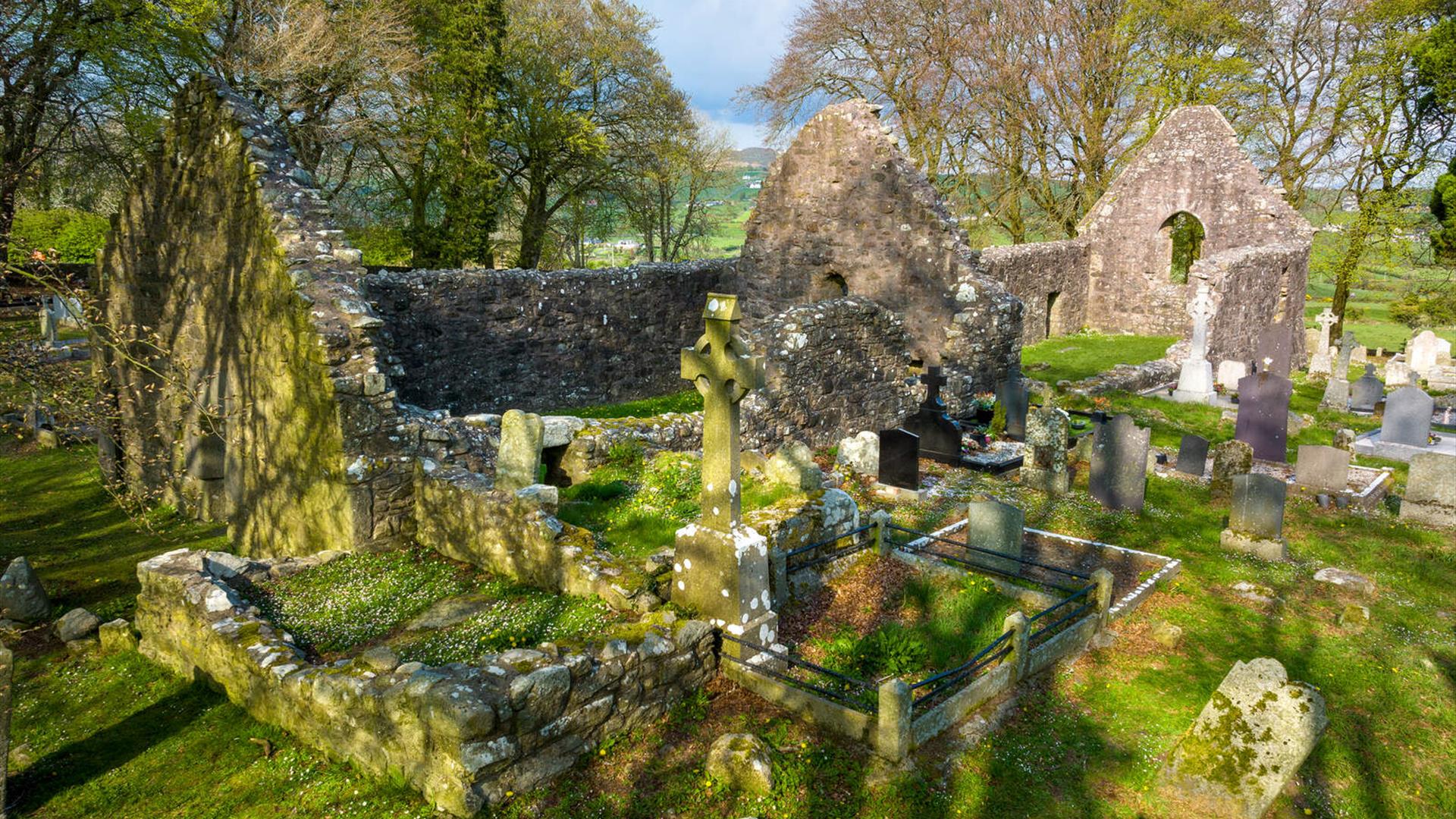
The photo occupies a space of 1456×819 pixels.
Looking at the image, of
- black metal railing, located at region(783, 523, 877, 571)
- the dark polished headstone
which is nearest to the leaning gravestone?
black metal railing, located at region(783, 523, 877, 571)

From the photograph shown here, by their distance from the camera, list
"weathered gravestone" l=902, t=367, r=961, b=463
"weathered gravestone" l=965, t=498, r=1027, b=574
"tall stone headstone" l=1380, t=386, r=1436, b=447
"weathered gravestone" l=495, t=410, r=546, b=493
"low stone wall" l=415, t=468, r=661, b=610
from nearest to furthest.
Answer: "low stone wall" l=415, t=468, r=661, b=610 < "weathered gravestone" l=495, t=410, r=546, b=493 < "weathered gravestone" l=965, t=498, r=1027, b=574 < "weathered gravestone" l=902, t=367, r=961, b=463 < "tall stone headstone" l=1380, t=386, r=1436, b=447

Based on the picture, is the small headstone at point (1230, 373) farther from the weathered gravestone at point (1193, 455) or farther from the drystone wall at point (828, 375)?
the drystone wall at point (828, 375)

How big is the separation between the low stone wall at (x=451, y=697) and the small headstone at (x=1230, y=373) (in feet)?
58.2

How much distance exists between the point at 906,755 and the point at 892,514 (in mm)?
5315

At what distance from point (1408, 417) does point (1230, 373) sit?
5874 mm

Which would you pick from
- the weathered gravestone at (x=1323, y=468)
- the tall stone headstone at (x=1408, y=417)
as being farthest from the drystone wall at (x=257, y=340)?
the tall stone headstone at (x=1408, y=417)

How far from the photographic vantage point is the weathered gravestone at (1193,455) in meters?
12.8

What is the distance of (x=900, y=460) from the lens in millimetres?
11898

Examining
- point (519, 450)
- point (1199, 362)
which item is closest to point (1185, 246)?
point (1199, 362)

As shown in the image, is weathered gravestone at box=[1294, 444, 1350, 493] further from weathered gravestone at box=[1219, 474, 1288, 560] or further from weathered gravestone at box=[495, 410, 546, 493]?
weathered gravestone at box=[495, 410, 546, 493]

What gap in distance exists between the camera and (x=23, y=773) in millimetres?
5852

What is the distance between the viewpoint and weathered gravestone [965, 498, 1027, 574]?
30.2 feet

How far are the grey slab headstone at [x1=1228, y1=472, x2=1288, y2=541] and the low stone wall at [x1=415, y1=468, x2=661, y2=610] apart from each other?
723 centimetres

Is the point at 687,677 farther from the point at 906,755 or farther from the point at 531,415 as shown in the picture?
the point at 531,415
